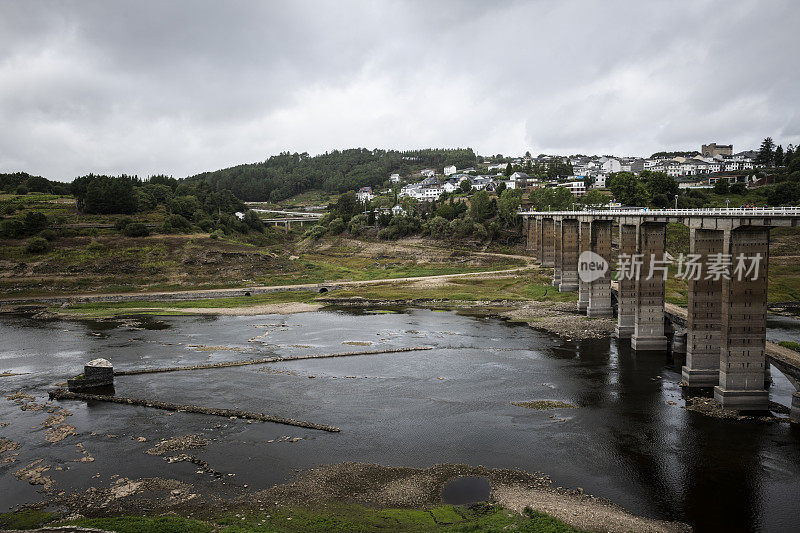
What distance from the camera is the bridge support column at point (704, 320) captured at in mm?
44125

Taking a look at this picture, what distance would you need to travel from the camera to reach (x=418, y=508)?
91.0ft

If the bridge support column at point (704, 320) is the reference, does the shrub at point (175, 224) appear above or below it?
above

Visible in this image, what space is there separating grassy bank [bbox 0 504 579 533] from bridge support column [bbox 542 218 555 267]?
89.6m

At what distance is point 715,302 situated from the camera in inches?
1753

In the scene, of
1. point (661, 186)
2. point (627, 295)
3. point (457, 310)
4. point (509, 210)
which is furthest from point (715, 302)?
point (661, 186)

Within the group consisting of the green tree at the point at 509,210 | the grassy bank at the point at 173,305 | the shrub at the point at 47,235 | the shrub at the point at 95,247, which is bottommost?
the grassy bank at the point at 173,305

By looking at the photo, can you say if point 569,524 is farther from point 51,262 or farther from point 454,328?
point 51,262

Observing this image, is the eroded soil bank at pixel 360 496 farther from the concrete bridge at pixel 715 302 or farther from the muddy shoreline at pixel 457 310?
the muddy shoreline at pixel 457 310

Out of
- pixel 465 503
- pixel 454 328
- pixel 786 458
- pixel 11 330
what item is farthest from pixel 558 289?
pixel 11 330

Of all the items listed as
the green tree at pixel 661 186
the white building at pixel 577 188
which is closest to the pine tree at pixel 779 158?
the green tree at pixel 661 186

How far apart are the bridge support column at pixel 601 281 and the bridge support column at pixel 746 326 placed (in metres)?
32.9

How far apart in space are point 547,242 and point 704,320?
68844mm

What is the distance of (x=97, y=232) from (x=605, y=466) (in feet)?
427

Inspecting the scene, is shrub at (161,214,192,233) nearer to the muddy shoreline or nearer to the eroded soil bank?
the muddy shoreline
